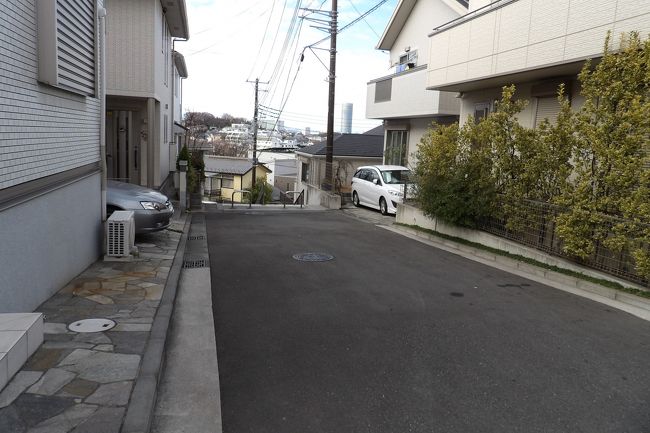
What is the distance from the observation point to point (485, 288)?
739 centimetres

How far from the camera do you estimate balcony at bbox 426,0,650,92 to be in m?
8.61

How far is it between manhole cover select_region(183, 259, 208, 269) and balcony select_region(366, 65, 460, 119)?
37.2 feet

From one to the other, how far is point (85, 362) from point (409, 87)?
16761 millimetres

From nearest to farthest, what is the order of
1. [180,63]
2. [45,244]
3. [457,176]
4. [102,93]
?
[45,244] < [102,93] < [457,176] < [180,63]

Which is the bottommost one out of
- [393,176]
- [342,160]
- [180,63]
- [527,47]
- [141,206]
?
[141,206]

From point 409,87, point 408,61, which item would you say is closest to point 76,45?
point 409,87

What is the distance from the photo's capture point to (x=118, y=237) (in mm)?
7633

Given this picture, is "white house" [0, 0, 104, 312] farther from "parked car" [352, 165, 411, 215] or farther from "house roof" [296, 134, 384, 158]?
"house roof" [296, 134, 384, 158]

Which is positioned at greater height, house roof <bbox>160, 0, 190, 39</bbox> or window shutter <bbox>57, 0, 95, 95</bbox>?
house roof <bbox>160, 0, 190, 39</bbox>

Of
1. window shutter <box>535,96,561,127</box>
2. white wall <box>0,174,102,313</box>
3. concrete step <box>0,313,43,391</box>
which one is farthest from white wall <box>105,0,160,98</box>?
concrete step <box>0,313,43,391</box>

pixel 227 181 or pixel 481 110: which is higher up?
pixel 481 110

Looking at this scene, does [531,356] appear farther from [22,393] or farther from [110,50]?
[110,50]

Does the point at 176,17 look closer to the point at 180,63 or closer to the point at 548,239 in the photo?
the point at 180,63

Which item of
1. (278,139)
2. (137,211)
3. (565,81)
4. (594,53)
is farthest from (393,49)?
(278,139)
